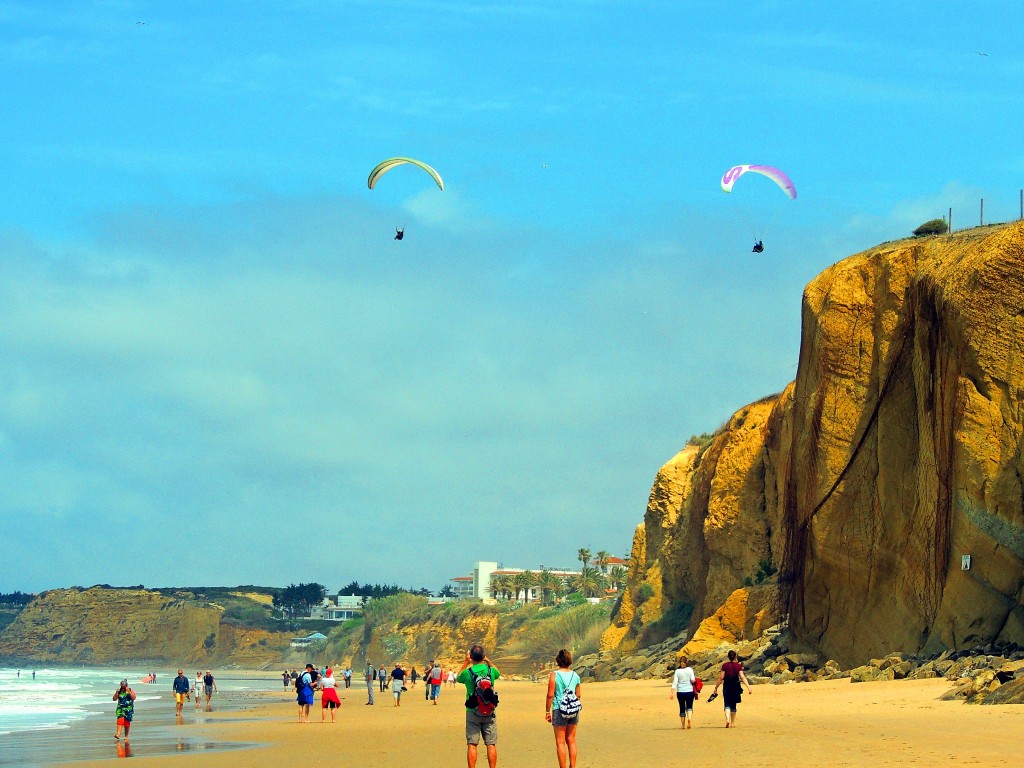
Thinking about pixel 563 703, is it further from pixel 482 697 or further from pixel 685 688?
pixel 685 688

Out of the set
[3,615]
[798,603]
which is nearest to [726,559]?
[798,603]

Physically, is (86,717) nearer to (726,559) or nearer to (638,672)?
(638,672)

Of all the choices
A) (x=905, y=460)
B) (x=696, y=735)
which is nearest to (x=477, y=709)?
(x=696, y=735)

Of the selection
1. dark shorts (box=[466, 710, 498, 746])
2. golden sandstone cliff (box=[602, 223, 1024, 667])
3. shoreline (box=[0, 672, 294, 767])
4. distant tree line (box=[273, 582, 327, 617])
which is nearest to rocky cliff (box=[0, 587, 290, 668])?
distant tree line (box=[273, 582, 327, 617])

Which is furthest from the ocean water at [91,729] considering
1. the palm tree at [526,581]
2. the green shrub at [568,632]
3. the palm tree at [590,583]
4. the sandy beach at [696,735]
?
the palm tree at [526,581]

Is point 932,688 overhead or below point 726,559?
below

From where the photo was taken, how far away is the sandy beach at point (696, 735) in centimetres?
1443

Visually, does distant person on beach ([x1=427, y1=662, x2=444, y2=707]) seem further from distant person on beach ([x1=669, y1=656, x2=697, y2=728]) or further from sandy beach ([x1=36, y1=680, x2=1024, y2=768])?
distant person on beach ([x1=669, y1=656, x2=697, y2=728])

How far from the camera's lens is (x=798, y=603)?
102 ft

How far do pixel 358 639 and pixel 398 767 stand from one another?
97.4m

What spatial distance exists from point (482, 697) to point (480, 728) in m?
0.37

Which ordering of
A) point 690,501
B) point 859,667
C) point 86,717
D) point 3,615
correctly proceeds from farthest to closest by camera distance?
point 3,615 → point 690,501 → point 86,717 → point 859,667

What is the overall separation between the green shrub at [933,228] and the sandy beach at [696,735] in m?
12.4

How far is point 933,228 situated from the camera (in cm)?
3231
